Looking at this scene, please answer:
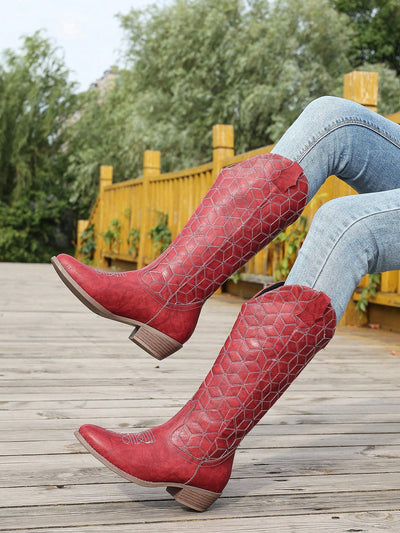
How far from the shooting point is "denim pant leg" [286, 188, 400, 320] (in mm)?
1177

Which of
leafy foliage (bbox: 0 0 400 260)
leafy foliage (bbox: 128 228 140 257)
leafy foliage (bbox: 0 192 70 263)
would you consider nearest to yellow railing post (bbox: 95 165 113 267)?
leafy foliage (bbox: 128 228 140 257)

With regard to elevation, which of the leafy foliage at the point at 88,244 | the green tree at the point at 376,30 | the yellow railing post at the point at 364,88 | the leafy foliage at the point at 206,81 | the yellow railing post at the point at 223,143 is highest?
the green tree at the point at 376,30

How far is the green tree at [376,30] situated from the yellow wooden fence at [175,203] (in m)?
15.6

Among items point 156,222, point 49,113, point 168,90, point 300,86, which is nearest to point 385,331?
point 156,222

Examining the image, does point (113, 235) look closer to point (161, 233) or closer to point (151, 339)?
point (161, 233)

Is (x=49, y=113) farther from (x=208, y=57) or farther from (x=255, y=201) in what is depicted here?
(x=255, y=201)

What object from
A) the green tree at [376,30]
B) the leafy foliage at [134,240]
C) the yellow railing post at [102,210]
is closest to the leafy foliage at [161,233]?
the leafy foliage at [134,240]

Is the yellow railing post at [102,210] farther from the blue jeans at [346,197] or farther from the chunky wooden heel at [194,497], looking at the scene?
the chunky wooden heel at [194,497]

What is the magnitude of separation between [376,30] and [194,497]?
24.7 meters

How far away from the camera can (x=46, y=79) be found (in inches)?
514

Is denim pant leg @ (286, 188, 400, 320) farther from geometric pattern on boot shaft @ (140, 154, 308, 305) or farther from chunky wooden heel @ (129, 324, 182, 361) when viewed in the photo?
chunky wooden heel @ (129, 324, 182, 361)

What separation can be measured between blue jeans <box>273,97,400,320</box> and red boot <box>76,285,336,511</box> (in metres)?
0.05

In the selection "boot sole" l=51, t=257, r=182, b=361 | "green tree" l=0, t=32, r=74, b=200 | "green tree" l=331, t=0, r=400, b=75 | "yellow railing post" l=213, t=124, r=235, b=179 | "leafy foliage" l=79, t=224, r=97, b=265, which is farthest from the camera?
"green tree" l=331, t=0, r=400, b=75

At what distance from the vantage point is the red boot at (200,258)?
1.22m
